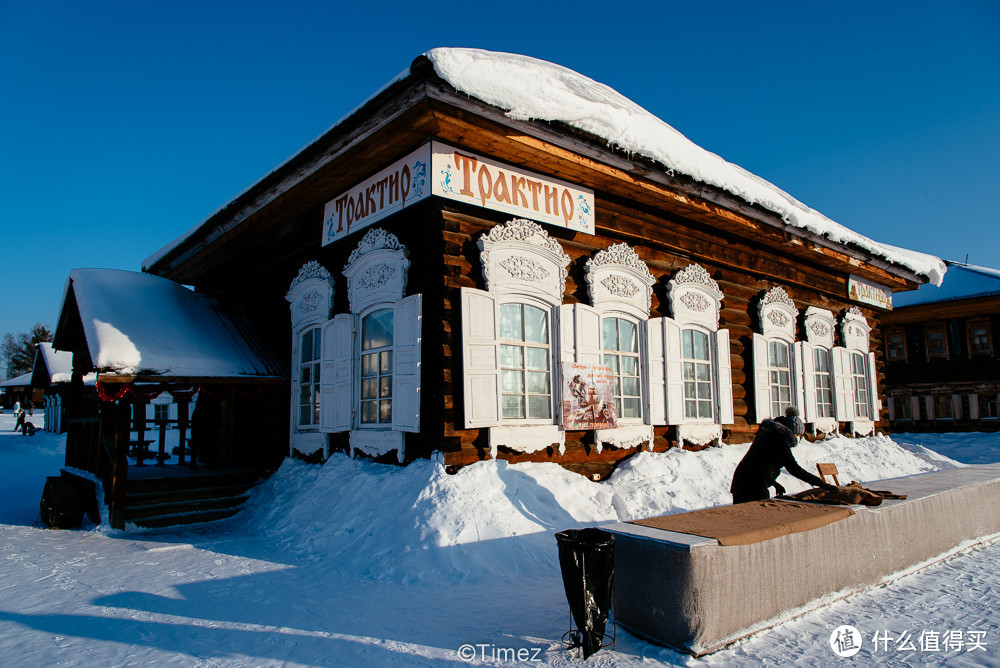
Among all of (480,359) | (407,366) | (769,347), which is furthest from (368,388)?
(769,347)

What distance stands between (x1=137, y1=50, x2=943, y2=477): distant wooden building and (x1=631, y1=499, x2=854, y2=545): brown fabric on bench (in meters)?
2.77

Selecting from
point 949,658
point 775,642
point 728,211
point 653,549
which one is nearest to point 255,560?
point 653,549

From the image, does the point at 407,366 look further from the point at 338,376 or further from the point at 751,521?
the point at 751,521

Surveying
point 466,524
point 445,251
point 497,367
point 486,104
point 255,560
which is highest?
point 486,104

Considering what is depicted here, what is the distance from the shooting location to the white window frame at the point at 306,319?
833 centimetres

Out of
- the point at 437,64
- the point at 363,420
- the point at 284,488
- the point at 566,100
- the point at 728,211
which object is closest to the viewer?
the point at 437,64

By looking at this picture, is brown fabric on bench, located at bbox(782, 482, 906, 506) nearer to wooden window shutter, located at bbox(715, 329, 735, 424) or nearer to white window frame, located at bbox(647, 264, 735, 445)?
white window frame, located at bbox(647, 264, 735, 445)

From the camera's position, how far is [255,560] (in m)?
5.84

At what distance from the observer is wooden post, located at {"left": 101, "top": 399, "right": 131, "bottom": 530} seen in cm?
738

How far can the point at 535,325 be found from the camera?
290 inches

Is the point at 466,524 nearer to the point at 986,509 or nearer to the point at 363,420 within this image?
the point at 363,420

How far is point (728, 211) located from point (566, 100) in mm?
4006

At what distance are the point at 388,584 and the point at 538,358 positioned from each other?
10.6ft

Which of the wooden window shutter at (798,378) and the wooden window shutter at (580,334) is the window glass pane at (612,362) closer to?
the wooden window shutter at (580,334)
